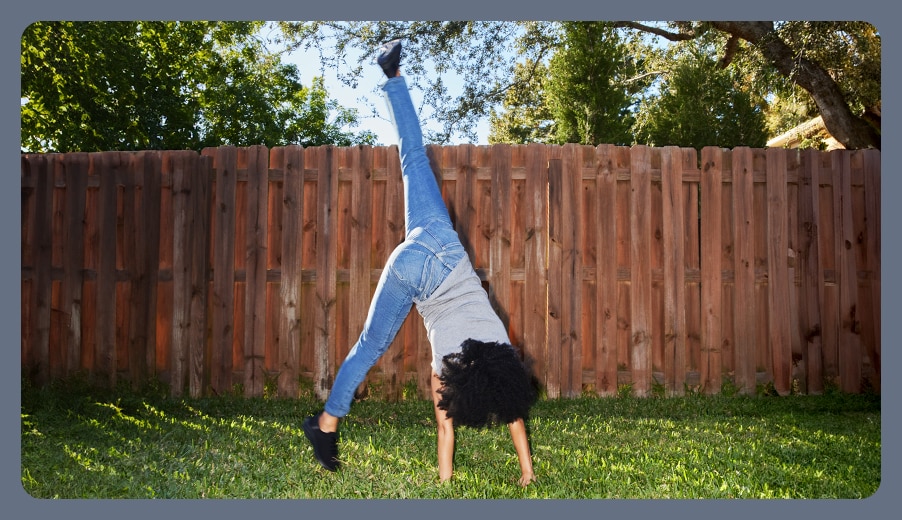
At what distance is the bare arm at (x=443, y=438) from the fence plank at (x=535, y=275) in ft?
6.25

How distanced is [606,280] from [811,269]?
56.7 inches

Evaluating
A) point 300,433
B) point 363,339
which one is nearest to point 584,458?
point 363,339

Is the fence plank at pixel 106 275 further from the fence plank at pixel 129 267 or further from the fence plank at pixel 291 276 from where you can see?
the fence plank at pixel 291 276

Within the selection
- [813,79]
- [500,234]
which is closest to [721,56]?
[813,79]

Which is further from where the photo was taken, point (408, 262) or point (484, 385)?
point (408, 262)

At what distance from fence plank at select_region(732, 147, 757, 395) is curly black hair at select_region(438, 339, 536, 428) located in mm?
2711

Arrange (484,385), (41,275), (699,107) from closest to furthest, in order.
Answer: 1. (484,385)
2. (41,275)
3. (699,107)

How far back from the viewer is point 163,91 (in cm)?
469

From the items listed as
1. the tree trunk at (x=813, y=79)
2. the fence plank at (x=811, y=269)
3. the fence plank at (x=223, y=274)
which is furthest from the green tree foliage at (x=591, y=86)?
the fence plank at (x=223, y=274)

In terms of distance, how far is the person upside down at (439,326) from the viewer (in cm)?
252

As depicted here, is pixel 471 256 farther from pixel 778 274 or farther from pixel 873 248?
pixel 873 248

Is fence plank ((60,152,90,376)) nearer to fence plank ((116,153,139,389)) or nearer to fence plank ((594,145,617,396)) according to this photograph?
fence plank ((116,153,139,389))

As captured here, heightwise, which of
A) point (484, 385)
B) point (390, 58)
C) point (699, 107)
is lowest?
point (484, 385)

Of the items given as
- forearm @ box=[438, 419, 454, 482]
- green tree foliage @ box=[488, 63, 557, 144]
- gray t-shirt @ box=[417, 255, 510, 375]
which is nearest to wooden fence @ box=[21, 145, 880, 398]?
green tree foliage @ box=[488, 63, 557, 144]
